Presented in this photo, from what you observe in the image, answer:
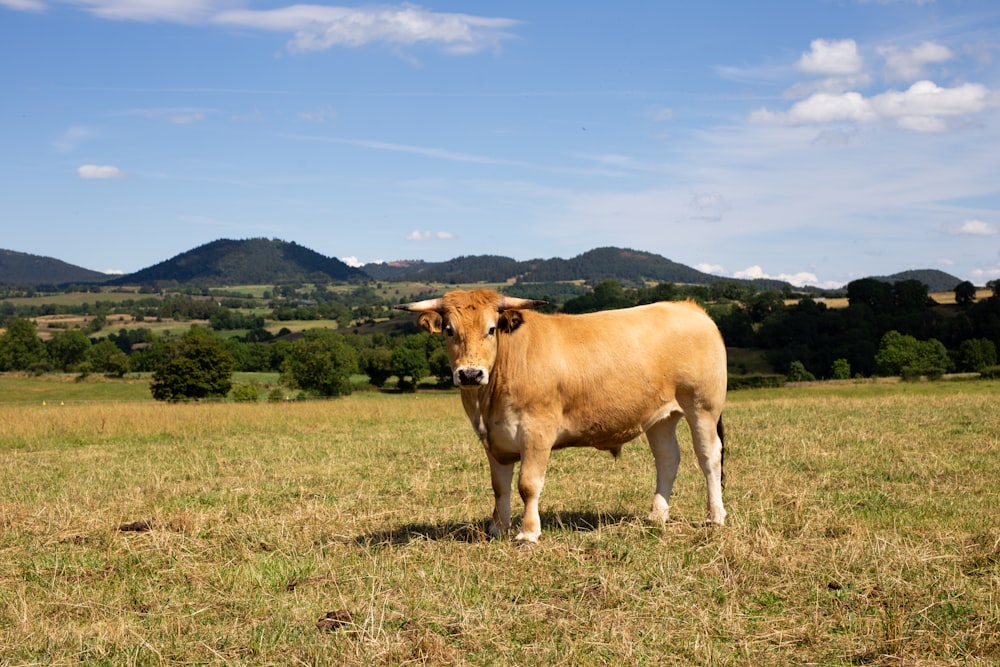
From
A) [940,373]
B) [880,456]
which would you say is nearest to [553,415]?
[880,456]

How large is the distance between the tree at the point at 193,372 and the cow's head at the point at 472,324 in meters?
78.6

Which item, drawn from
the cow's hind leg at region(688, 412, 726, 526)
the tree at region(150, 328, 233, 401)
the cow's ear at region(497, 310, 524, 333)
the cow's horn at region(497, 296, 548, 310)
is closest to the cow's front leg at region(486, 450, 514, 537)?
the cow's ear at region(497, 310, 524, 333)

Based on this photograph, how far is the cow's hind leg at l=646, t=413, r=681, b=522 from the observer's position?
977 cm

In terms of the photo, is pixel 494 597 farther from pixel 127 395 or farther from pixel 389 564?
pixel 127 395

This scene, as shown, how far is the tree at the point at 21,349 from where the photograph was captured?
12431 centimetres

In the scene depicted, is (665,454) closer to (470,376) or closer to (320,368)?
(470,376)

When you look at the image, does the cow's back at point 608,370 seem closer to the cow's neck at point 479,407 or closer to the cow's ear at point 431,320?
the cow's neck at point 479,407

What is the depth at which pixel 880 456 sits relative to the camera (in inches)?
559

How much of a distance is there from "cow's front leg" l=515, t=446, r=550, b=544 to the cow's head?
3.11ft

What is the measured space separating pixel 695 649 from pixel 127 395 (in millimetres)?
92156

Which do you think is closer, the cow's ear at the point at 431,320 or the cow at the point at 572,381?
the cow at the point at 572,381

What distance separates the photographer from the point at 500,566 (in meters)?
7.44

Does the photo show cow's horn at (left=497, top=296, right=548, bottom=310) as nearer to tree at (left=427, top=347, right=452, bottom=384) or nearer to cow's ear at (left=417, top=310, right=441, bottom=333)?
cow's ear at (left=417, top=310, right=441, bottom=333)

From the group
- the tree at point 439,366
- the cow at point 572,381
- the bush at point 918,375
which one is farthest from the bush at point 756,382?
the cow at point 572,381
